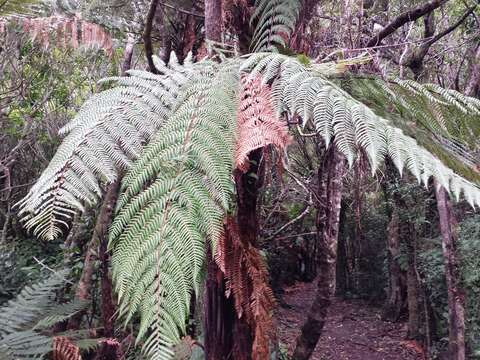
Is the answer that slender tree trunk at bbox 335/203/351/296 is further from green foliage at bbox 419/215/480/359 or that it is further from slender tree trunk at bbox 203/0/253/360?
slender tree trunk at bbox 203/0/253/360

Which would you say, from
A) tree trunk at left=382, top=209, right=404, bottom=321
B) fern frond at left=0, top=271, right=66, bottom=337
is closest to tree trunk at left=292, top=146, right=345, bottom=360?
fern frond at left=0, top=271, right=66, bottom=337

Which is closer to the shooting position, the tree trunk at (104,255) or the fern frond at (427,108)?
the fern frond at (427,108)

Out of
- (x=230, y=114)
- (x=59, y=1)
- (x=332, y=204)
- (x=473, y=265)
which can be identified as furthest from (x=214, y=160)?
(x=473, y=265)

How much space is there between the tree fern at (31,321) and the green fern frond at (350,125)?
1.87m

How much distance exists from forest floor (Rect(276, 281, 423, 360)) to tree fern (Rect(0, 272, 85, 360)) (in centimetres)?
405

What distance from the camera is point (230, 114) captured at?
3.46ft

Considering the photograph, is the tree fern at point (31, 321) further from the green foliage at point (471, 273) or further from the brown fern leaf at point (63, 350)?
the green foliage at point (471, 273)

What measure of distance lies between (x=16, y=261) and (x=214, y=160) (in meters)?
4.77

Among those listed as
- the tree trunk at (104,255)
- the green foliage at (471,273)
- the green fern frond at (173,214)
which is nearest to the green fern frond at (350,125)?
the green fern frond at (173,214)

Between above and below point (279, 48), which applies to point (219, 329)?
below

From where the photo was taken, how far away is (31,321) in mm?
2627

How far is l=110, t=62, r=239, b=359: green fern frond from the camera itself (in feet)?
2.43

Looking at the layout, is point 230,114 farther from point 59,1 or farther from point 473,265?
point 473,265

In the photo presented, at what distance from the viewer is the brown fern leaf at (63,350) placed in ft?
7.20
